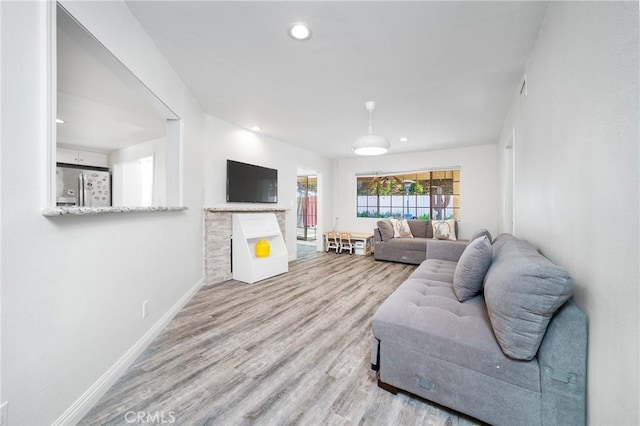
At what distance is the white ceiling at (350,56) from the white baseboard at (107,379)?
2.35 metres

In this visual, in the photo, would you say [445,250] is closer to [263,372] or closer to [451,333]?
[451,333]

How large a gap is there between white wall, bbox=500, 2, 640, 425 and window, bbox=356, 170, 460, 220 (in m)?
4.44

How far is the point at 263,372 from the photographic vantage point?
5.43 feet

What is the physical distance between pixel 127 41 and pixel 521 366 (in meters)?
2.98

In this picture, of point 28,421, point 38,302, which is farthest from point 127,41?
point 28,421

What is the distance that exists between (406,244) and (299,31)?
4.22 metres

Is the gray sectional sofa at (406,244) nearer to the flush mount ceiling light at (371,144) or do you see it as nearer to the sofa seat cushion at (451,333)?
the flush mount ceiling light at (371,144)

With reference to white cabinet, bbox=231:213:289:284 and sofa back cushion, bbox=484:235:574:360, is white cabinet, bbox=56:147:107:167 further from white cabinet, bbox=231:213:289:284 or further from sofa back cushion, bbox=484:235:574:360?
sofa back cushion, bbox=484:235:574:360

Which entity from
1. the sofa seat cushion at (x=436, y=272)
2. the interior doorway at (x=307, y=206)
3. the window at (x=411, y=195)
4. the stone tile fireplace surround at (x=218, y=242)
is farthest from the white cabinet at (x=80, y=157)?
the sofa seat cushion at (x=436, y=272)

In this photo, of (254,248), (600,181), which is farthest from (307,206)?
(600,181)

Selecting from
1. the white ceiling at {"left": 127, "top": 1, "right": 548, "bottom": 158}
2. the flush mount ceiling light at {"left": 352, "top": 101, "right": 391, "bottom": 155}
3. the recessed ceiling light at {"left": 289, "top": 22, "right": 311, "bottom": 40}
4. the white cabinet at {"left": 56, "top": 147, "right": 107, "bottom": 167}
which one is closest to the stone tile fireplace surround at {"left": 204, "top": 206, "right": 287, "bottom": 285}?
the white ceiling at {"left": 127, "top": 1, "right": 548, "bottom": 158}

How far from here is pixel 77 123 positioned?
3.73 meters

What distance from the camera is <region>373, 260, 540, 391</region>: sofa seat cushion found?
116 centimetres

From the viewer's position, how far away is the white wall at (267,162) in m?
3.70
